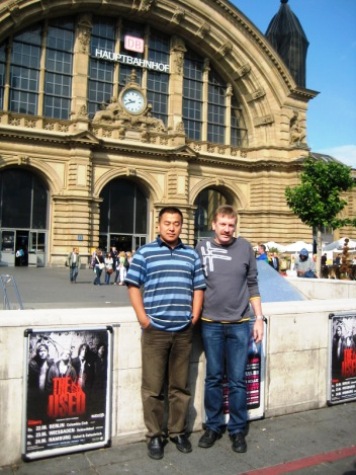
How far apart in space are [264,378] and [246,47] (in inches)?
1528

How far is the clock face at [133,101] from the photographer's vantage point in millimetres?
36188

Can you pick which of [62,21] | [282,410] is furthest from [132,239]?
[282,410]

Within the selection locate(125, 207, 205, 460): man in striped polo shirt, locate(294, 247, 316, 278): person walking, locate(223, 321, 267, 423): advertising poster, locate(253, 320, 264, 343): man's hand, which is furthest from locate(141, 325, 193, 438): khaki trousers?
locate(294, 247, 316, 278): person walking

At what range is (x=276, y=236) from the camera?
130ft

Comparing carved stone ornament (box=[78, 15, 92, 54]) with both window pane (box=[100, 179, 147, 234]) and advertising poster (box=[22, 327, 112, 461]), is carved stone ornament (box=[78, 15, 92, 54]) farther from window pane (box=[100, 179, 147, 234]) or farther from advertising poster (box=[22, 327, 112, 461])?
advertising poster (box=[22, 327, 112, 461])

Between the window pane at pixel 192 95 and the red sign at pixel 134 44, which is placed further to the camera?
the window pane at pixel 192 95

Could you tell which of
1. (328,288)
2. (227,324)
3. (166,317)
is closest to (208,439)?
(227,324)

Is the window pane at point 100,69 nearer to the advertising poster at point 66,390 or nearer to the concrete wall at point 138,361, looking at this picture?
the concrete wall at point 138,361

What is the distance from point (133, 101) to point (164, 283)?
34.3 metres

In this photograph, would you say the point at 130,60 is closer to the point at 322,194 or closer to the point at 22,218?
the point at 22,218

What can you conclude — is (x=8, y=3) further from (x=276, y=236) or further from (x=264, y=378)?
(x=264, y=378)

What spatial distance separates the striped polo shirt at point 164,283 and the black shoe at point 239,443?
48.9 inches

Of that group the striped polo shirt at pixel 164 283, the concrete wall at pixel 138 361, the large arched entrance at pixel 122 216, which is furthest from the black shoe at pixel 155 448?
the large arched entrance at pixel 122 216

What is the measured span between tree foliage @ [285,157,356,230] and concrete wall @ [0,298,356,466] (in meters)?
22.7
